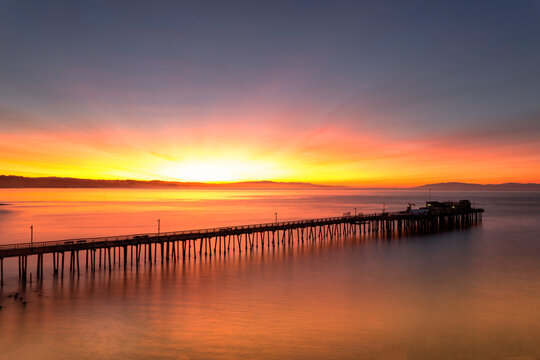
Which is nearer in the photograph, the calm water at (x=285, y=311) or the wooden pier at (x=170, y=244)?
the calm water at (x=285, y=311)

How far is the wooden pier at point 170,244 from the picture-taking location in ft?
128

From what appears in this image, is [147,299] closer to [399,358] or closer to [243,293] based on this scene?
[243,293]

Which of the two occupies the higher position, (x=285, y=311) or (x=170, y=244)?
(x=170, y=244)

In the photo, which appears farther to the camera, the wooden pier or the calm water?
the wooden pier

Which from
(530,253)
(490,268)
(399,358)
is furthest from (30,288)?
(530,253)

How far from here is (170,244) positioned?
67188 millimetres

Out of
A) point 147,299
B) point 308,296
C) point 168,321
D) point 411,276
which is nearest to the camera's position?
point 168,321

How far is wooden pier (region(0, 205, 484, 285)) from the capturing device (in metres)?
38.9

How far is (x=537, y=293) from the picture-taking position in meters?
36.6

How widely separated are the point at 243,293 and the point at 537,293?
87.5 feet

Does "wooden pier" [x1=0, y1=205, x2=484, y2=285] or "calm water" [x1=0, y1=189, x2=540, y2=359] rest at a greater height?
"wooden pier" [x1=0, y1=205, x2=484, y2=285]

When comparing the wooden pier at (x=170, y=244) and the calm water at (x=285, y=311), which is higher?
the wooden pier at (x=170, y=244)

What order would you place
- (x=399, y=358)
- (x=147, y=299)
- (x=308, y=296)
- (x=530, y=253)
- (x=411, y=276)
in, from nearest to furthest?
1. (x=399, y=358)
2. (x=147, y=299)
3. (x=308, y=296)
4. (x=411, y=276)
5. (x=530, y=253)

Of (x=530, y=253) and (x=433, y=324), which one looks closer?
(x=433, y=324)
